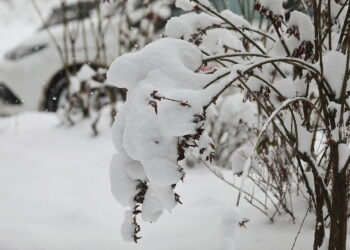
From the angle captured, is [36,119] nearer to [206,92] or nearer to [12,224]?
[12,224]

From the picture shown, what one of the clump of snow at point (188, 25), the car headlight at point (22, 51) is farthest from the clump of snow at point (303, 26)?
the car headlight at point (22, 51)

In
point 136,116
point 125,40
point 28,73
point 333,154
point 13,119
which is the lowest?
point 13,119

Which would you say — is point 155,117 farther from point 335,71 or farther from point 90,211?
point 90,211

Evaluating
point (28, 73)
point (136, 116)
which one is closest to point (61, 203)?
point (136, 116)

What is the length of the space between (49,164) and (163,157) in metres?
2.78

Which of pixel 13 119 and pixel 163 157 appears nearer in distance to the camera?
pixel 163 157

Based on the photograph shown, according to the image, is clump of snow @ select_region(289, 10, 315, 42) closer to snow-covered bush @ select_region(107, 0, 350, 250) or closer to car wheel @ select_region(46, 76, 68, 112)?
snow-covered bush @ select_region(107, 0, 350, 250)

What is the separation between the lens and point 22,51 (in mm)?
6613

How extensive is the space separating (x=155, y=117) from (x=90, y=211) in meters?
1.59

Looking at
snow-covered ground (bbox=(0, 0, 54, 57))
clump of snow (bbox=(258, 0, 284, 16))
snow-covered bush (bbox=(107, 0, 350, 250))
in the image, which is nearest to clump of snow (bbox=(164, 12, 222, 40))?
snow-covered bush (bbox=(107, 0, 350, 250))

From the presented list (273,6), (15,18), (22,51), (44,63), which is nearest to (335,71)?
(273,6)

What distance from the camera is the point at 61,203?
304 cm

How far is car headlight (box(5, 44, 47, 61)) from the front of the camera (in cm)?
643

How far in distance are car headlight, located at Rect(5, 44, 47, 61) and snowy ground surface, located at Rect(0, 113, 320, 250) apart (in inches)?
82.1
